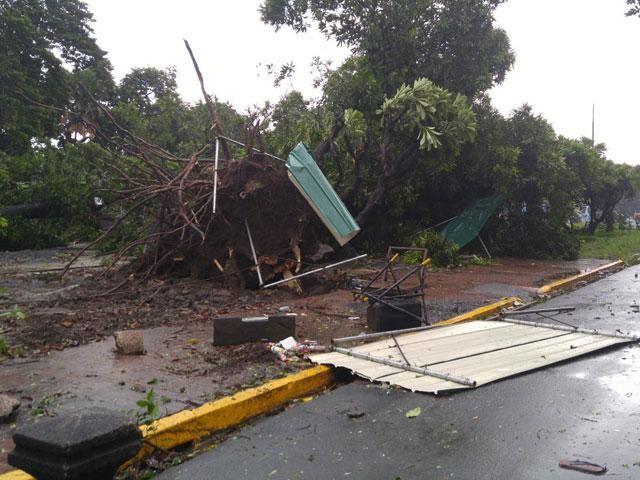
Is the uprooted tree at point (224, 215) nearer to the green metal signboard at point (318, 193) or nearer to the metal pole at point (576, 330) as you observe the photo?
the green metal signboard at point (318, 193)

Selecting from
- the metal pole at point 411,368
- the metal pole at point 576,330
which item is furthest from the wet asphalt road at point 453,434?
the metal pole at point 576,330

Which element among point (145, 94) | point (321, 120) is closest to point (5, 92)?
point (145, 94)

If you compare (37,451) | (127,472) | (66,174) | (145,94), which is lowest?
(127,472)

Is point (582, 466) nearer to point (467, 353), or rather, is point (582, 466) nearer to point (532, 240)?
point (467, 353)

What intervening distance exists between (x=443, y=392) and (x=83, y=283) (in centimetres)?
793

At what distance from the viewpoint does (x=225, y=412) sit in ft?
15.8

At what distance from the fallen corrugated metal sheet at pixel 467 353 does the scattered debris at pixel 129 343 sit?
179 cm

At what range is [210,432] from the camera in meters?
4.68

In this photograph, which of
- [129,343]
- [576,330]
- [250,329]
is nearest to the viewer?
[129,343]

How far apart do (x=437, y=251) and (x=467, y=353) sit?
8968 mm

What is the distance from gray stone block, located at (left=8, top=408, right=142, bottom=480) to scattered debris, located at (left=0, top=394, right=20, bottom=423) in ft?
4.86

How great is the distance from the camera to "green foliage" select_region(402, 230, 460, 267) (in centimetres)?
1512

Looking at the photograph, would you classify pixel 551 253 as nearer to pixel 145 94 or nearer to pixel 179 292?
pixel 179 292

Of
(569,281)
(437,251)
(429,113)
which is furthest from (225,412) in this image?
(437,251)
